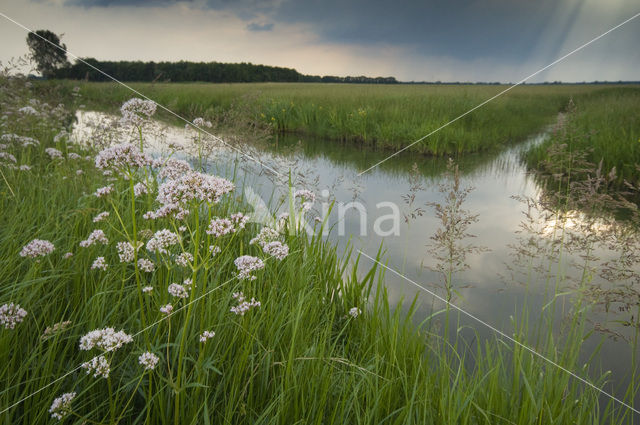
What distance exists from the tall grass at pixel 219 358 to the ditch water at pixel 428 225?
36 centimetres

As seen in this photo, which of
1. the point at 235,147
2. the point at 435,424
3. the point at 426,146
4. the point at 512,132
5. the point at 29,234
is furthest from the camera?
the point at 512,132

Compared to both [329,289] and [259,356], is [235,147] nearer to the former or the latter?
[329,289]

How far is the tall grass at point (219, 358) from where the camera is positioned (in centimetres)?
146

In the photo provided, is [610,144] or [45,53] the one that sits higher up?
[45,53]

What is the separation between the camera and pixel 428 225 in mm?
5586

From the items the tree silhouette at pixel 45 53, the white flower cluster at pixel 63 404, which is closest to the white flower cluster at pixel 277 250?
the white flower cluster at pixel 63 404

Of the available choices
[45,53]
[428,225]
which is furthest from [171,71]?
[428,225]

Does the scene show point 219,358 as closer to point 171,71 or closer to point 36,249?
point 36,249

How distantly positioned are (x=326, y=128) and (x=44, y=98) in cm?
753

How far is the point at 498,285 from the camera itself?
3.91m

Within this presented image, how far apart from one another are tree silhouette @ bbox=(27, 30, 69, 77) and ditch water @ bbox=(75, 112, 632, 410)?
106 centimetres

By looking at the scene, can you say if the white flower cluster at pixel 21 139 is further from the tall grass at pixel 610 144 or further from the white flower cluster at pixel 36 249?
the tall grass at pixel 610 144

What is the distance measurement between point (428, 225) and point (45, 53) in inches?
260

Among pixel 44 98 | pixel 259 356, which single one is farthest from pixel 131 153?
pixel 44 98
